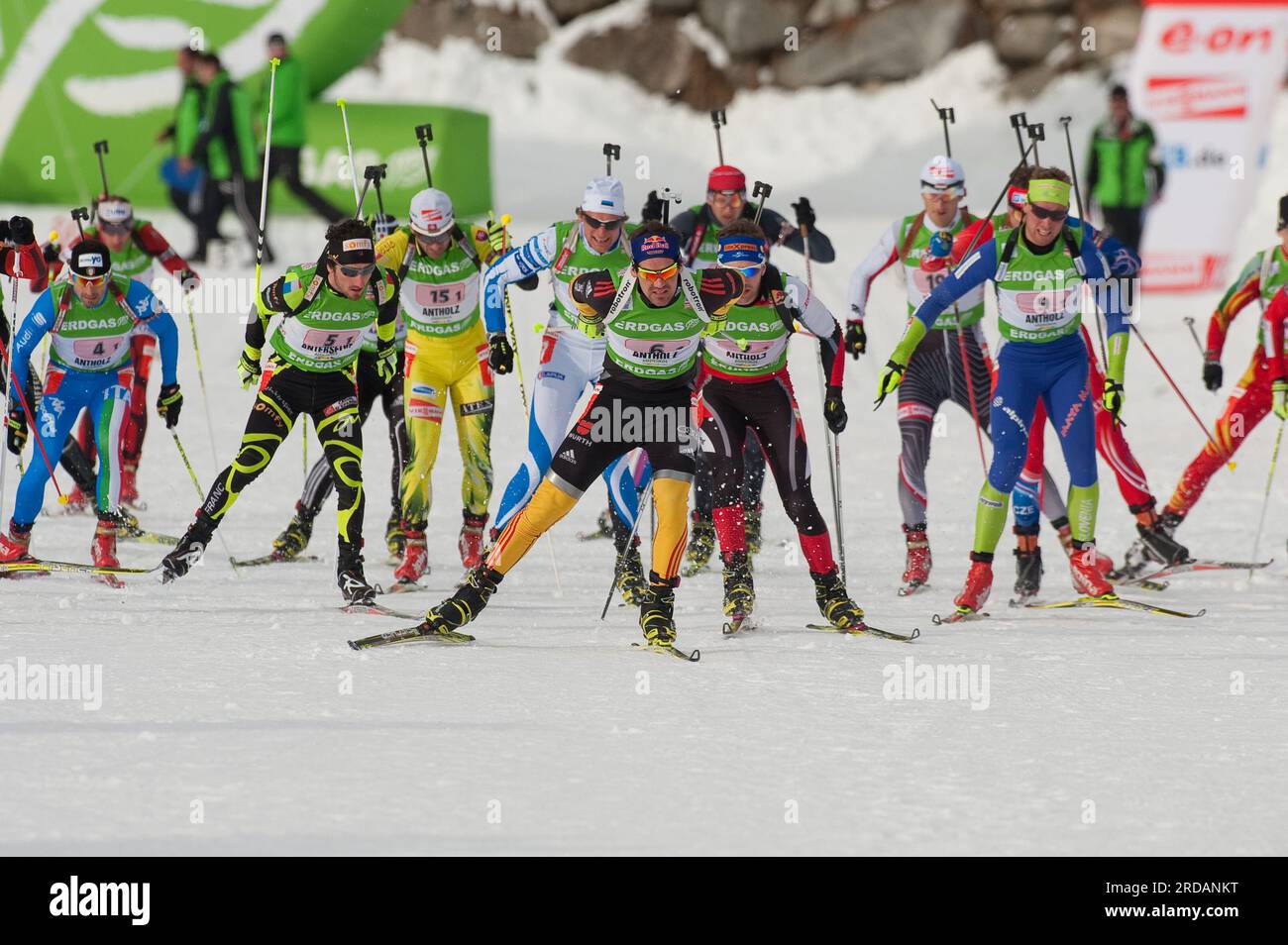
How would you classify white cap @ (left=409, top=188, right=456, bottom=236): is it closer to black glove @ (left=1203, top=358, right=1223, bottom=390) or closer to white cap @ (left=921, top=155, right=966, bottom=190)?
white cap @ (left=921, top=155, right=966, bottom=190)

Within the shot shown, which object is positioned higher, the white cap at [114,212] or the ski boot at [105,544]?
the white cap at [114,212]

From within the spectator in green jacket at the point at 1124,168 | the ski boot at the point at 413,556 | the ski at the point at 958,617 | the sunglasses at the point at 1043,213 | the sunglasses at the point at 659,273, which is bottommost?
the ski at the point at 958,617

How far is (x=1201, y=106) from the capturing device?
1831cm

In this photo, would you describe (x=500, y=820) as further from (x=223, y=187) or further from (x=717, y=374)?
(x=223, y=187)

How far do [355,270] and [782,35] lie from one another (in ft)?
68.1

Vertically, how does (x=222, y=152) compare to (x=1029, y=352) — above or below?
above

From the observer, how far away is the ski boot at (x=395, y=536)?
9.89 m

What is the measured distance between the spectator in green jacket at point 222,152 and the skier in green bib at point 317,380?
9.01 m

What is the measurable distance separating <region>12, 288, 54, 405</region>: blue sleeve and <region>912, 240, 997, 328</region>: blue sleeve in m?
4.20

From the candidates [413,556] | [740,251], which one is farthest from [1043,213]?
[413,556]

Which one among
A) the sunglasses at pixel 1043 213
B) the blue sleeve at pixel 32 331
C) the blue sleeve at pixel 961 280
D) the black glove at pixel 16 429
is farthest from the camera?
the black glove at pixel 16 429

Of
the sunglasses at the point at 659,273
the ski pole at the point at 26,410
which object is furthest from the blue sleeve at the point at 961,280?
the ski pole at the point at 26,410

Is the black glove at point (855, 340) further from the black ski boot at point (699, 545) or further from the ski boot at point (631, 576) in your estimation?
the black ski boot at point (699, 545)

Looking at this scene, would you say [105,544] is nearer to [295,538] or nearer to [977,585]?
[295,538]
